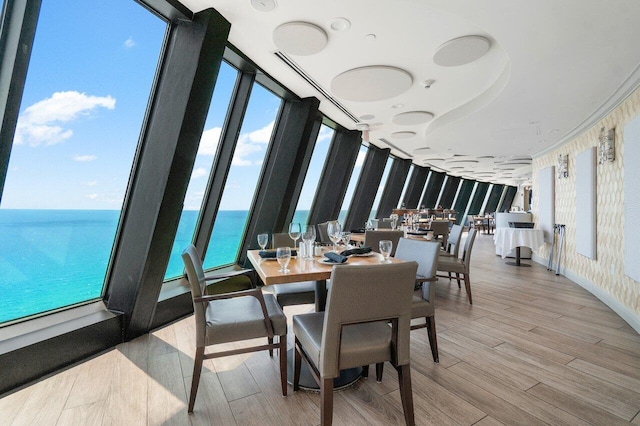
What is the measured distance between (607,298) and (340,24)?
4.80m

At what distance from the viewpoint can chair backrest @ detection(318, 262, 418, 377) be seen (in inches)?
57.3

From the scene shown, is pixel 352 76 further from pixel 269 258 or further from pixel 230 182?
pixel 269 258

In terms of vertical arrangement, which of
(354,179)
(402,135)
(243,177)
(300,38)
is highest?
(402,135)

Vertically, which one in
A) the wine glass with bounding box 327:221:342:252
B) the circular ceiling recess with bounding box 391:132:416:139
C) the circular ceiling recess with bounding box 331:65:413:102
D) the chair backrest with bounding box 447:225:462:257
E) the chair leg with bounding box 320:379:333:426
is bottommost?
the chair leg with bounding box 320:379:333:426

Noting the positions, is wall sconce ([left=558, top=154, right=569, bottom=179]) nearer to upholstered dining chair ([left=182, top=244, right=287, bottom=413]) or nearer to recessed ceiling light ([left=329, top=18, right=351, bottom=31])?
recessed ceiling light ([left=329, top=18, right=351, bottom=31])

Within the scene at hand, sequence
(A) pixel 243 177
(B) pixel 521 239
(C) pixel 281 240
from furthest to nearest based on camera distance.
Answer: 1. (B) pixel 521 239
2. (A) pixel 243 177
3. (C) pixel 281 240

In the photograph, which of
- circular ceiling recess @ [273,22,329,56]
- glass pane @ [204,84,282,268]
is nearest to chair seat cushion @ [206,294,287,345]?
glass pane @ [204,84,282,268]

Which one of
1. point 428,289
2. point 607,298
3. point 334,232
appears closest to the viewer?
point 428,289

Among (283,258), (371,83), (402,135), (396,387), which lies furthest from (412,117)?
(396,387)

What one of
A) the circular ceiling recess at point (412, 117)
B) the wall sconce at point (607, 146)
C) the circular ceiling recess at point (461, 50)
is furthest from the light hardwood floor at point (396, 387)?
the circular ceiling recess at point (412, 117)

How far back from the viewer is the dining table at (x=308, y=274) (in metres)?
1.82

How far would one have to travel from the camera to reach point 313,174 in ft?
20.0

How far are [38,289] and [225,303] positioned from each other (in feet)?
5.19

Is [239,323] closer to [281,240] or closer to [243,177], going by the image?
[281,240]
